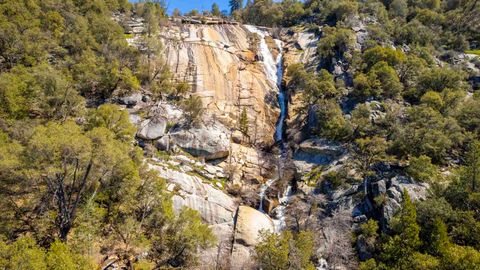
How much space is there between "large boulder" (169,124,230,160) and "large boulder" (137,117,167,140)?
169 cm

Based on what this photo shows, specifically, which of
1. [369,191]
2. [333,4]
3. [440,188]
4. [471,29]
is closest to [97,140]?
[369,191]

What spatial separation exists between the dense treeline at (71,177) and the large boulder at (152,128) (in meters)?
6.73

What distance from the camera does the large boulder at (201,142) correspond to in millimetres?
38906

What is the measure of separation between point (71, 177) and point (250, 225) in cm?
1855

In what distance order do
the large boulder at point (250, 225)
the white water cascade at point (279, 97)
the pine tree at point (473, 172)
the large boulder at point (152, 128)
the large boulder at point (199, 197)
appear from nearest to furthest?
the pine tree at point (473, 172) → the large boulder at point (250, 225) → the large boulder at point (199, 197) → the white water cascade at point (279, 97) → the large boulder at point (152, 128)

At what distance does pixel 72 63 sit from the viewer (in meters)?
40.9

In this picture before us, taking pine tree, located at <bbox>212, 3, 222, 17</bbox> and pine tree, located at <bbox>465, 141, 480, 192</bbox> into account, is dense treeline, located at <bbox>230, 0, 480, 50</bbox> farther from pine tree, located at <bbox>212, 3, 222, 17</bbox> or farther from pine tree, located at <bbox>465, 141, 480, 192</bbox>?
pine tree, located at <bbox>465, 141, 480, 192</bbox>

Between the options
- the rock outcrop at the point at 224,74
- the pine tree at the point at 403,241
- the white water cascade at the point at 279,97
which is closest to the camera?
the pine tree at the point at 403,241

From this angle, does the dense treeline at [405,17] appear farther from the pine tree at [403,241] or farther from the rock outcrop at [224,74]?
the pine tree at [403,241]

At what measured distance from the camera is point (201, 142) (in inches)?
1558

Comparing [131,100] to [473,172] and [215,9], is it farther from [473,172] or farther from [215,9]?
[215,9]

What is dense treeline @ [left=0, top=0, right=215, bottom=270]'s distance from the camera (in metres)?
19.3

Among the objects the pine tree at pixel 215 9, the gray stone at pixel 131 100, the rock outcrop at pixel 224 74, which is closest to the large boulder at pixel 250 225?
the rock outcrop at pixel 224 74

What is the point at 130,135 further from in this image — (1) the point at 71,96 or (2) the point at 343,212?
(2) the point at 343,212
